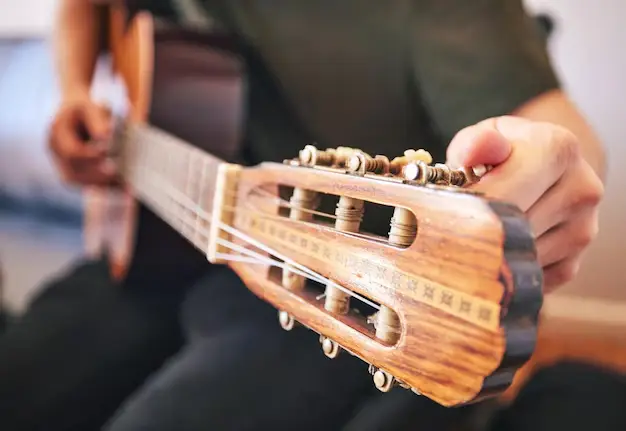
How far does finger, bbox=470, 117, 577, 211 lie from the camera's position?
31 cm

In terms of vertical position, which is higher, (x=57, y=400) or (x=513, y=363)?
(x=513, y=363)

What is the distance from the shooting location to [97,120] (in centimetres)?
88

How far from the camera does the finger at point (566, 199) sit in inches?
13.3

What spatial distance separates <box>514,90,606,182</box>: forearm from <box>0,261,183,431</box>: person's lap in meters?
0.50

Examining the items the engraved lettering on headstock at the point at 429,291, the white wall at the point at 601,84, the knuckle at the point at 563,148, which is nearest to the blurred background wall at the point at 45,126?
the white wall at the point at 601,84

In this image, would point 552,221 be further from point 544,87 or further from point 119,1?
point 119,1

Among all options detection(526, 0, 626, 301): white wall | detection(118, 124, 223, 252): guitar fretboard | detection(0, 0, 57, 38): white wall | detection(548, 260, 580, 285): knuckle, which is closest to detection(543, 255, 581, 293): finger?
detection(548, 260, 580, 285): knuckle

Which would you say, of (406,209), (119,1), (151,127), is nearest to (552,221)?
(406,209)

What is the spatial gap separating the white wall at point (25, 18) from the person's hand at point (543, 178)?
1359mm

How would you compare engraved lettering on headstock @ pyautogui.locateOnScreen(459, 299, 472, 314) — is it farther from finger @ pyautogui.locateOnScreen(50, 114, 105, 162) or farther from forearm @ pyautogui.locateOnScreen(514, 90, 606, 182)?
finger @ pyautogui.locateOnScreen(50, 114, 105, 162)

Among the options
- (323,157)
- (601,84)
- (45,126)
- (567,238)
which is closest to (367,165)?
(323,157)

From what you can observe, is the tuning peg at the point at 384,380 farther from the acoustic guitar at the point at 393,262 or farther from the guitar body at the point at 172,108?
the guitar body at the point at 172,108

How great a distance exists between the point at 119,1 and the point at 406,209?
29.7 inches

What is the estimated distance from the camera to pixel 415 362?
278 millimetres
